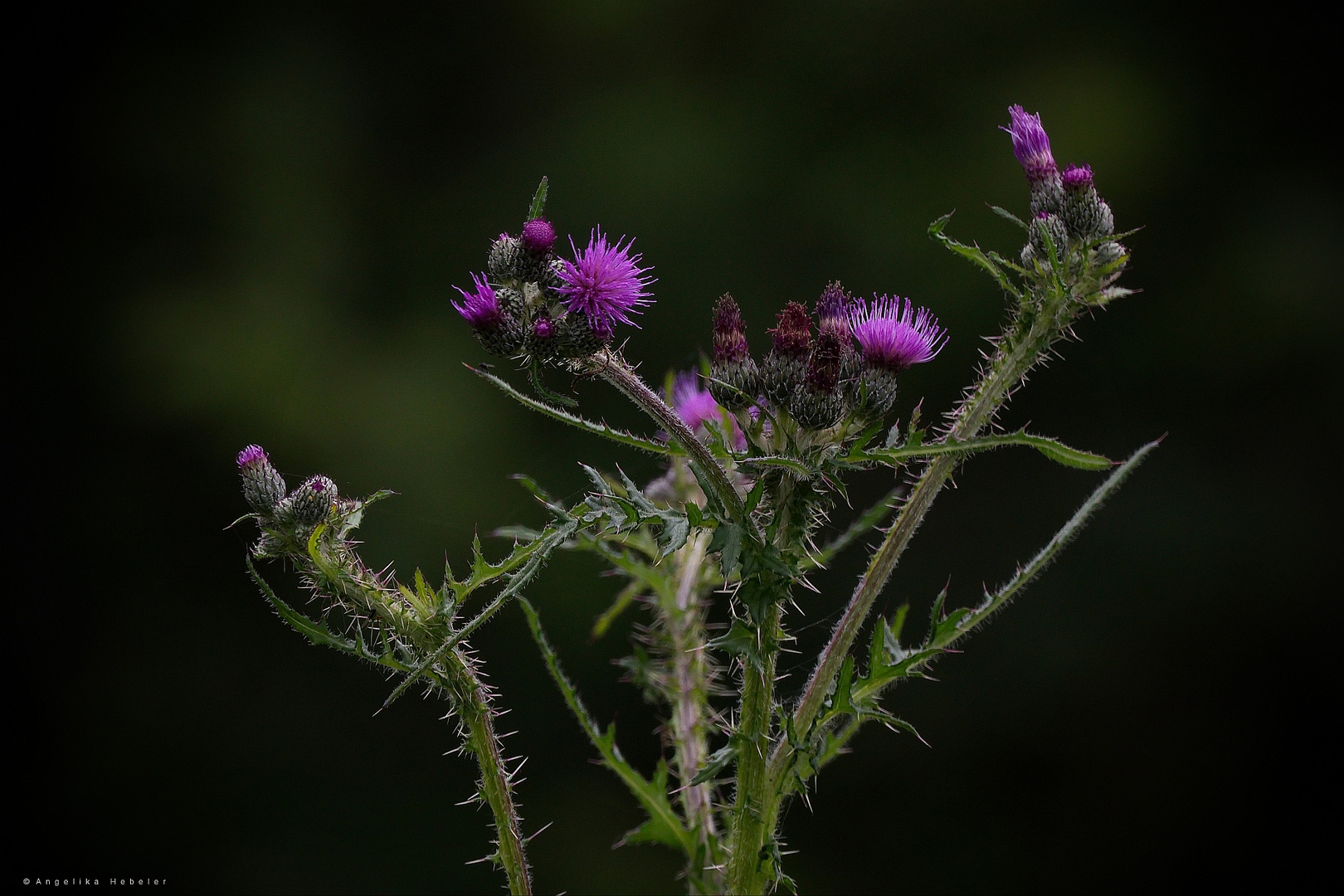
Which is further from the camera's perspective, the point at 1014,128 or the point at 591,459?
the point at 591,459

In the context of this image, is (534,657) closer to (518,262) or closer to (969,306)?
(969,306)

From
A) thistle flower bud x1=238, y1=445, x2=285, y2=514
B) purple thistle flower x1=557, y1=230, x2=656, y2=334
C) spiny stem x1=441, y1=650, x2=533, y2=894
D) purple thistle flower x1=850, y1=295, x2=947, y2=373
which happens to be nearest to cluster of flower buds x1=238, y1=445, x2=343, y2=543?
thistle flower bud x1=238, y1=445, x2=285, y2=514

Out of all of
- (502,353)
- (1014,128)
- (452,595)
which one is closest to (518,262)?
(502,353)

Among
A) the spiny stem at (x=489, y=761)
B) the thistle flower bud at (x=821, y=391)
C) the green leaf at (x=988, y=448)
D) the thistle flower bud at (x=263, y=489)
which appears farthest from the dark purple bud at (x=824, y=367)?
the thistle flower bud at (x=263, y=489)

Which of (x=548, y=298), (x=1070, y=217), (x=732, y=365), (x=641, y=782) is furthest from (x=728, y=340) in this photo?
(x=641, y=782)

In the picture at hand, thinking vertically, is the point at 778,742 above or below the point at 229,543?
below

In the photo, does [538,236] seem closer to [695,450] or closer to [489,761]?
[695,450]

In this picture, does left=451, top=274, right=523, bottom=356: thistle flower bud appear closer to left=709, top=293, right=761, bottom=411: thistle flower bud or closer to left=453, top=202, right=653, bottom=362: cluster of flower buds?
left=453, top=202, right=653, bottom=362: cluster of flower buds
